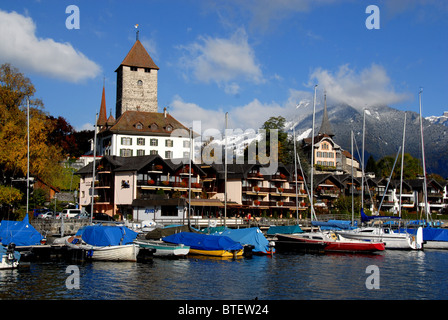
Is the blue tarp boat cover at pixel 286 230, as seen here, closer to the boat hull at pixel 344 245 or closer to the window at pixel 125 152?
the boat hull at pixel 344 245

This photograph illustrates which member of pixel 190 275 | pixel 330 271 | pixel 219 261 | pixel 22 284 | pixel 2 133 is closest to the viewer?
pixel 22 284

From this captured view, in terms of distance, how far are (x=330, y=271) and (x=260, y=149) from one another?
7789cm

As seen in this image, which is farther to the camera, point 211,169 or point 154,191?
point 211,169

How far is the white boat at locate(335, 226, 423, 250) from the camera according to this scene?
5859 centimetres

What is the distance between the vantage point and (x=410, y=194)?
120 meters

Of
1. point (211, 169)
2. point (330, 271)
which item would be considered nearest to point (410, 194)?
point (211, 169)

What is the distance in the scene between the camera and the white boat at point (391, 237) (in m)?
58.6

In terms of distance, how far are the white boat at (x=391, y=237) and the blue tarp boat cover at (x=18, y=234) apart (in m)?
32.6

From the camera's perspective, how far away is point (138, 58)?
121 metres

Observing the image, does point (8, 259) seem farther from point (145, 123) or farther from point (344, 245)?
point (145, 123)

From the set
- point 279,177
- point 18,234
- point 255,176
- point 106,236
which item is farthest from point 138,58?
point 106,236

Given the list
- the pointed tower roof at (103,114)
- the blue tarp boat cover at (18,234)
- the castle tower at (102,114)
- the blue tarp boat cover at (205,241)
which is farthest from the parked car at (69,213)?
the pointed tower roof at (103,114)
